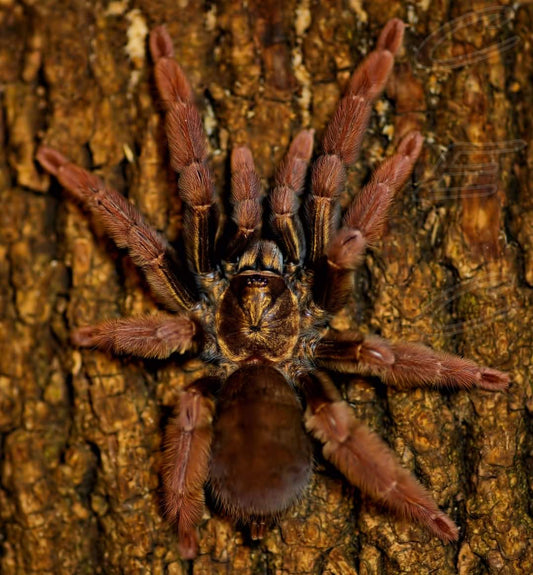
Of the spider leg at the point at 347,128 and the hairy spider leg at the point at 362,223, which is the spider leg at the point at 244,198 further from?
the hairy spider leg at the point at 362,223

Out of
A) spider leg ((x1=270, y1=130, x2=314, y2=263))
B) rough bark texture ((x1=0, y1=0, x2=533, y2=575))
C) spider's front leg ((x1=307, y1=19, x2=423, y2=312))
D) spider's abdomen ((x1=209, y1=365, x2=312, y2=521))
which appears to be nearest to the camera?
spider's abdomen ((x1=209, y1=365, x2=312, y2=521))

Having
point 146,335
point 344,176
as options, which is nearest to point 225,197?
point 344,176

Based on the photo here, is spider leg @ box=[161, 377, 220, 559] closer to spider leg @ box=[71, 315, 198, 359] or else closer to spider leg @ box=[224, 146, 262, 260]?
spider leg @ box=[71, 315, 198, 359]

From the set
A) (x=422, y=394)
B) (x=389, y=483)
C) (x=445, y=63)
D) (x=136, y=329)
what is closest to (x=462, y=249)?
(x=422, y=394)

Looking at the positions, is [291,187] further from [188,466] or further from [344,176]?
[188,466]

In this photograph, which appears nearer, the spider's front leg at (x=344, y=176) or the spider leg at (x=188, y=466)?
the spider leg at (x=188, y=466)

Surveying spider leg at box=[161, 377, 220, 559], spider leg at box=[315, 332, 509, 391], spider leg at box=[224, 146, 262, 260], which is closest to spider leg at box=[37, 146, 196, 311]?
spider leg at box=[224, 146, 262, 260]

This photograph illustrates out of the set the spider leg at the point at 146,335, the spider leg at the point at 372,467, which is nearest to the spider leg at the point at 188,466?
the spider leg at the point at 146,335
